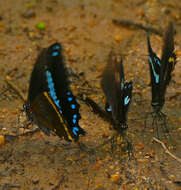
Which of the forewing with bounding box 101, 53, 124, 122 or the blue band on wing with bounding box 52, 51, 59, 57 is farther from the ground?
the blue band on wing with bounding box 52, 51, 59, 57

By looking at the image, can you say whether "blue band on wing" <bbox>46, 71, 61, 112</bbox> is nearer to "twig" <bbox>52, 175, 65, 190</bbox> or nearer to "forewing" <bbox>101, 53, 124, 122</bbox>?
"forewing" <bbox>101, 53, 124, 122</bbox>

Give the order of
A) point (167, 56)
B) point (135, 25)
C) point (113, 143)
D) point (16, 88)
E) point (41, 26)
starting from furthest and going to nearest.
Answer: point (135, 25) < point (41, 26) < point (16, 88) < point (113, 143) < point (167, 56)

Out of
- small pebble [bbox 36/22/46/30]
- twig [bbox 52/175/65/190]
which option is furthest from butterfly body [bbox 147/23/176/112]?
small pebble [bbox 36/22/46/30]

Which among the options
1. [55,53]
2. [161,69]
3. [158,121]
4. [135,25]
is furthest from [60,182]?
[135,25]

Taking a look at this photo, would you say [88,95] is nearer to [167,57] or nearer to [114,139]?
[114,139]

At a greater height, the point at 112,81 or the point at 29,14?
the point at 29,14

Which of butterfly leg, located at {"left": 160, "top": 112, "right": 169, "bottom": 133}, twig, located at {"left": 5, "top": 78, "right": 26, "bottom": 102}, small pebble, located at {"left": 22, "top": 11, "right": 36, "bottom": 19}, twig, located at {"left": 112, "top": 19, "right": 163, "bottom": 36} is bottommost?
butterfly leg, located at {"left": 160, "top": 112, "right": 169, "bottom": 133}
